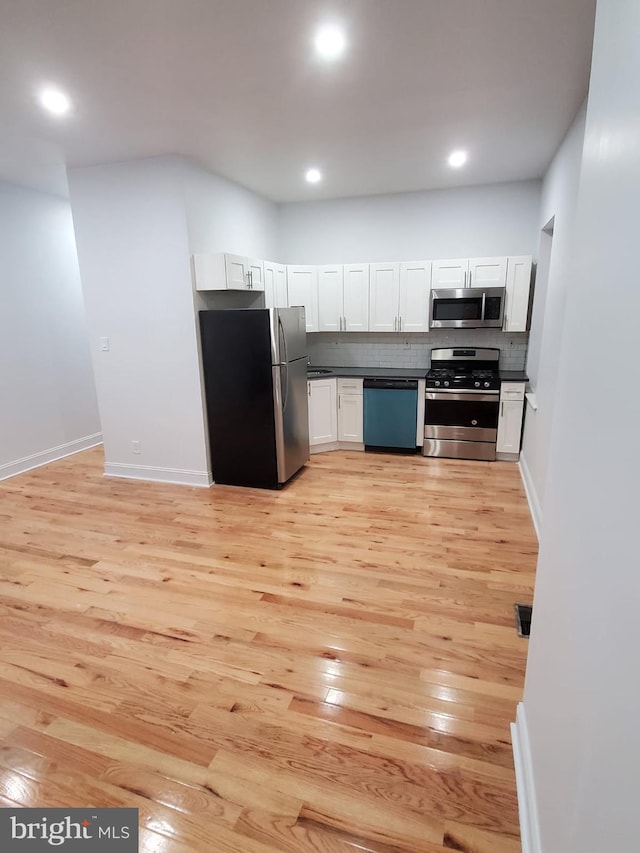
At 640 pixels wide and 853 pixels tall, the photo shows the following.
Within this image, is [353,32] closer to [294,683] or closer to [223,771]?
[294,683]

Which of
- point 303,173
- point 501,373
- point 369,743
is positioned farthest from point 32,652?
point 501,373

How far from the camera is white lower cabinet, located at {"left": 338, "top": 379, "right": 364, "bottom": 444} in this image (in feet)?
17.1

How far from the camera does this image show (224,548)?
3227mm

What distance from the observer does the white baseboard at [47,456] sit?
4758mm

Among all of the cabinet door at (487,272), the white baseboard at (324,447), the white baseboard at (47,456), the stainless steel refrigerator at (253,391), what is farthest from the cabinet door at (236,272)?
the white baseboard at (47,456)

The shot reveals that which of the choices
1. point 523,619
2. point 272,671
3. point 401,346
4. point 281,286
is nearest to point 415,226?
point 401,346

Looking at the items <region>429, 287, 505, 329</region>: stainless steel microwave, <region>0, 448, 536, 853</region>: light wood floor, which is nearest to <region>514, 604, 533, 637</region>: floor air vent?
<region>0, 448, 536, 853</region>: light wood floor

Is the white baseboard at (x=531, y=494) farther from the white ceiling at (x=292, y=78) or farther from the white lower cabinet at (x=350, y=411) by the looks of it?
the white ceiling at (x=292, y=78)

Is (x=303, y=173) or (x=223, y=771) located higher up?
(x=303, y=173)

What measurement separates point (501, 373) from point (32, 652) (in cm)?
487

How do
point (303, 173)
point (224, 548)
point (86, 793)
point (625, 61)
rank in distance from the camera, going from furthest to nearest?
point (303, 173), point (224, 548), point (86, 793), point (625, 61)

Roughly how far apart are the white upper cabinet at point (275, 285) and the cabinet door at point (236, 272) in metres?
0.48

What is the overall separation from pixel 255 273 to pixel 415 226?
2.06 m

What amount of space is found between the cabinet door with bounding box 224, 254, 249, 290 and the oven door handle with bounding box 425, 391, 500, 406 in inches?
88.5
